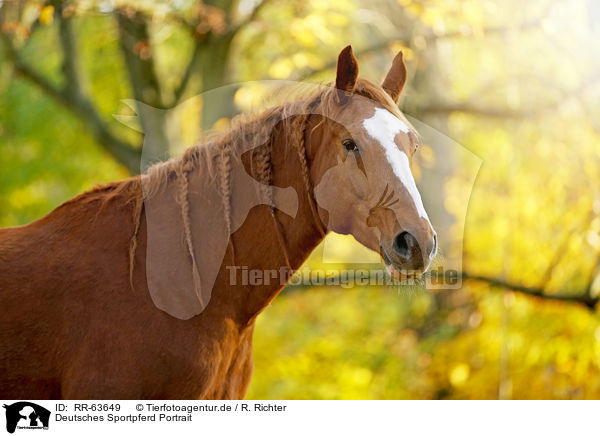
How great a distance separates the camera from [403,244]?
5.77 feet

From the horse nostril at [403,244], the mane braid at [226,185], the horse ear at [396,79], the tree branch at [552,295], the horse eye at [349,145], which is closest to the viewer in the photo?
the horse nostril at [403,244]

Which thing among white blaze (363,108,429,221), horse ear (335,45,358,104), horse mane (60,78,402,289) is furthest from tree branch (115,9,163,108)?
white blaze (363,108,429,221)

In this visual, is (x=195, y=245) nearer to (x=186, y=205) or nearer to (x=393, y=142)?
(x=186, y=205)

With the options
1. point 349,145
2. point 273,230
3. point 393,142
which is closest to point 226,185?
point 273,230

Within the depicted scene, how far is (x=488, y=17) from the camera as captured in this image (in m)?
5.55

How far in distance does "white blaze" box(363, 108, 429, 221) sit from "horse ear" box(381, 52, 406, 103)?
29 centimetres

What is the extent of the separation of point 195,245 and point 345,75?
0.77 metres

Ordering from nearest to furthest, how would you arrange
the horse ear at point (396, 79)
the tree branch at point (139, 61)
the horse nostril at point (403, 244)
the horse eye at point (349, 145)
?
1. the horse nostril at point (403, 244)
2. the horse eye at point (349, 145)
3. the horse ear at point (396, 79)
4. the tree branch at point (139, 61)

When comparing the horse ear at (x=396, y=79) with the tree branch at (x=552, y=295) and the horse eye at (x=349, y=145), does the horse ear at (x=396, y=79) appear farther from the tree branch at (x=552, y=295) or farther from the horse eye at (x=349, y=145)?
the tree branch at (x=552, y=295)

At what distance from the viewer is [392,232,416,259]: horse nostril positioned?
5.67ft

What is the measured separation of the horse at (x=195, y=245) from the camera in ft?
5.90

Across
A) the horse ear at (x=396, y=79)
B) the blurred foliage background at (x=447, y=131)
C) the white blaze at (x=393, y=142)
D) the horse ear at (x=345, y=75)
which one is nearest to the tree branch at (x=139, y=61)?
the blurred foliage background at (x=447, y=131)
